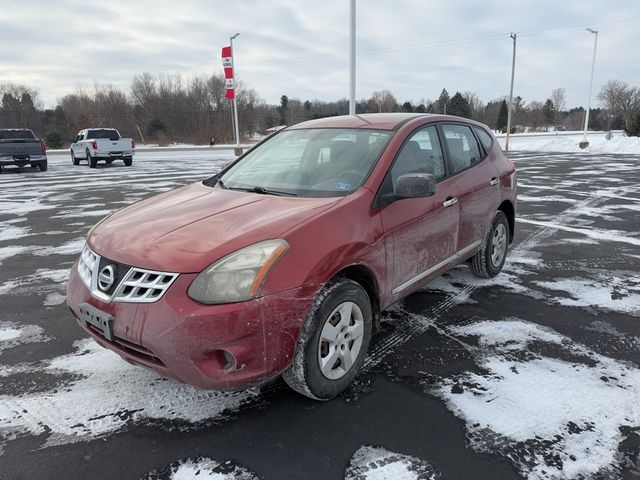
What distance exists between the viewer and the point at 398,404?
2.76 meters

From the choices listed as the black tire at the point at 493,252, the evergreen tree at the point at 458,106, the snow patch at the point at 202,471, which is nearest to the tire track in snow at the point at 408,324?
the black tire at the point at 493,252

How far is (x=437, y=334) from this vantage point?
12.0 ft

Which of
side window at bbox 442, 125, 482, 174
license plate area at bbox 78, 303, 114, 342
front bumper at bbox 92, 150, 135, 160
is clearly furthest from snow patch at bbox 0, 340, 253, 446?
front bumper at bbox 92, 150, 135, 160

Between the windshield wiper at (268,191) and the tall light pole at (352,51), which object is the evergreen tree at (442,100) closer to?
the tall light pole at (352,51)

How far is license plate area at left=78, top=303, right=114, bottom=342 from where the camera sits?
2.38 meters

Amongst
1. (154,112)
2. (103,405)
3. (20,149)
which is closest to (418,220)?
(103,405)

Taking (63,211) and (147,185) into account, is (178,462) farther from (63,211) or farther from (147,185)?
(147,185)

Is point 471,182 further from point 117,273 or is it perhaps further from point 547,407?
point 117,273

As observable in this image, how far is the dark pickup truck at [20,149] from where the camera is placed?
1767cm

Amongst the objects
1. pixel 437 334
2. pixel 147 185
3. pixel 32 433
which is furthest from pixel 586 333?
pixel 147 185

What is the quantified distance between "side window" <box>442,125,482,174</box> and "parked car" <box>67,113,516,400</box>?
53 mm

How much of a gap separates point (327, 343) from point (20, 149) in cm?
1990

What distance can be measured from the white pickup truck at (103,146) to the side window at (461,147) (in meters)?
19.8

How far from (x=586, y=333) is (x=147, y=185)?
41.4 ft
